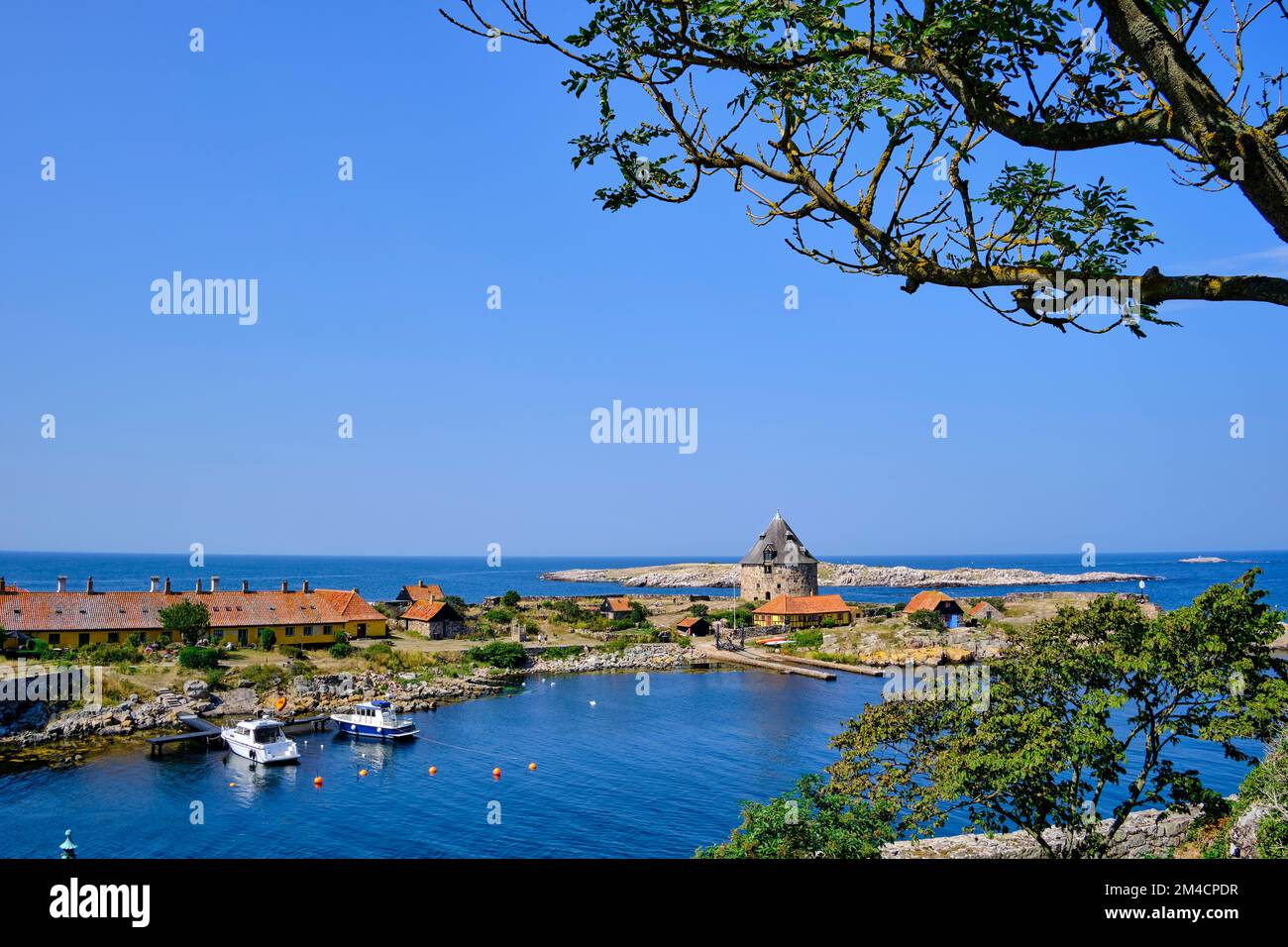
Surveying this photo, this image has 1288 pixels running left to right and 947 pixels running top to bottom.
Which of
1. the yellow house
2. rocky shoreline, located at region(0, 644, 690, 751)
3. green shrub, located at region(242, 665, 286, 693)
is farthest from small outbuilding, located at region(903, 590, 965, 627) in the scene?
green shrub, located at region(242, 665, 286, 693)

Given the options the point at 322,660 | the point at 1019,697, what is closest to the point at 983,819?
the point at 1019,697

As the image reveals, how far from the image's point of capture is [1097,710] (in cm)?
1418

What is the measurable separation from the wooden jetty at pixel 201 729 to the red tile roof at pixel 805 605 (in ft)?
147

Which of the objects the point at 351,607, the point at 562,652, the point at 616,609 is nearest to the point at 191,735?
the point at 351,607

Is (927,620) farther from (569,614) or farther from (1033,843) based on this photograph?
(1033,843)

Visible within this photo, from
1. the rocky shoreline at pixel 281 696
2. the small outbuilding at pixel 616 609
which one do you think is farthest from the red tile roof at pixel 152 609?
the small outbuilding at pixel 616 609

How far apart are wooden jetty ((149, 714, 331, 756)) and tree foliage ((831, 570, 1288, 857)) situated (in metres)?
27.6

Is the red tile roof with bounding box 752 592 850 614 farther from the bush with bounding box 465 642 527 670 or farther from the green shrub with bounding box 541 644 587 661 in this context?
the bush with bounding box 465 642 527 670

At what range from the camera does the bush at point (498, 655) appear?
174 ft

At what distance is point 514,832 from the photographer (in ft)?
82.5
